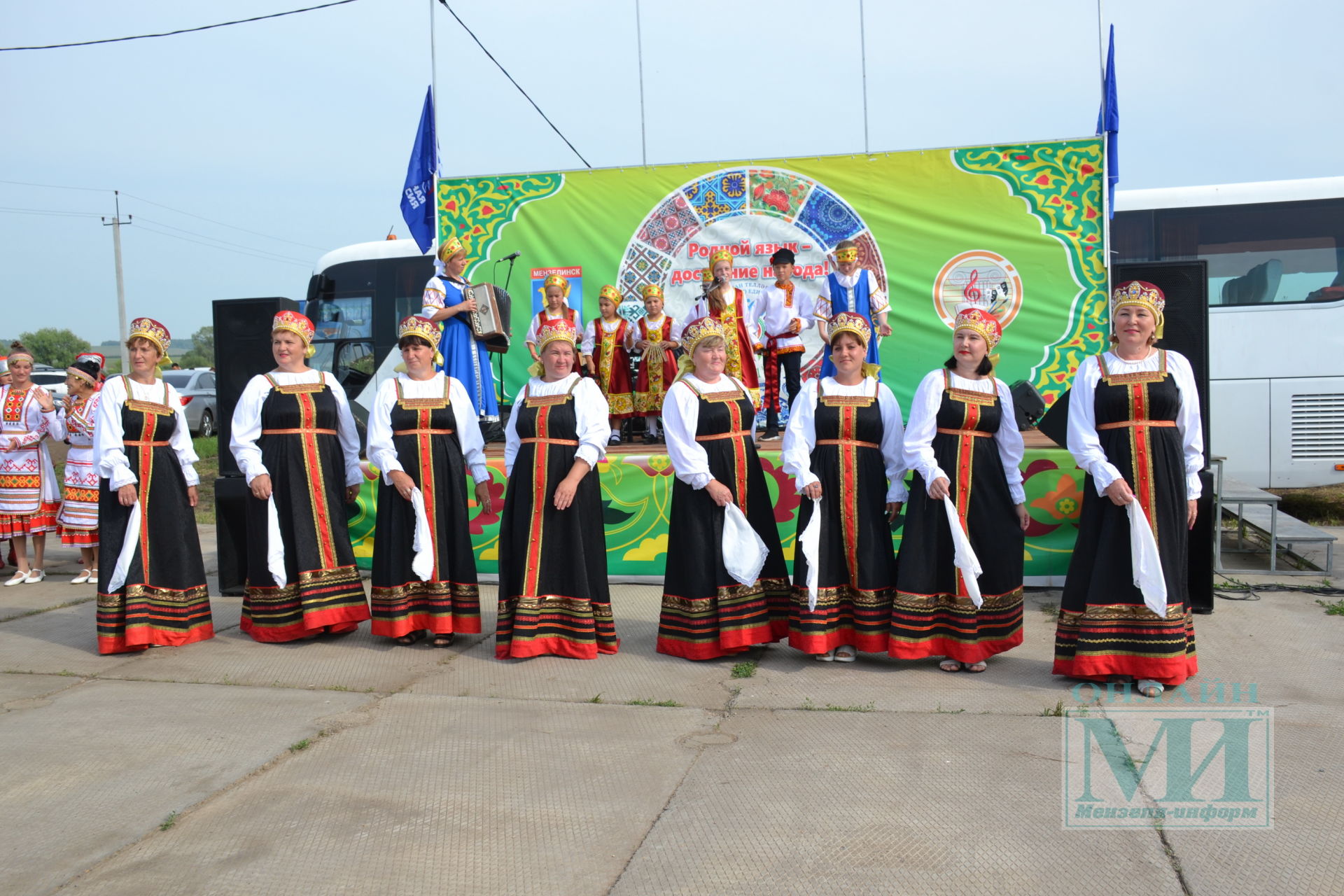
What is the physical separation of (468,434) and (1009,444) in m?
2.60

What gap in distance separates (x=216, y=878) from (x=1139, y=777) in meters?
2.73

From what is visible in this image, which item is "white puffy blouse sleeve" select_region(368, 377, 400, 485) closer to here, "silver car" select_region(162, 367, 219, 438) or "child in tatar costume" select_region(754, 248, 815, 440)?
"child in tatar costume" select_region(754, 248, 815, 440)

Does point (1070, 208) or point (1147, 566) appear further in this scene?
point (1070, 208)

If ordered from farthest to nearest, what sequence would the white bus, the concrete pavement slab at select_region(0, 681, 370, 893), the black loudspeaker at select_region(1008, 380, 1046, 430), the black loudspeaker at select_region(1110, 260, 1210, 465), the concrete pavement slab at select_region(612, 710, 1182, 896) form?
the white bus
the black loudspeaker at select_region(1008, 380, 1046, 430)
the black loudspeaker at select_region(1110, 260, 1210, 465)
the concrete pavement slab at select_region(0, 681, 370, 893)
the concrete pavement slab at select_region(612, 710, 1182, 896)

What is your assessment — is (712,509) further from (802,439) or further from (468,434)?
(468,434)

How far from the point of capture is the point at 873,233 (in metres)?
8.00

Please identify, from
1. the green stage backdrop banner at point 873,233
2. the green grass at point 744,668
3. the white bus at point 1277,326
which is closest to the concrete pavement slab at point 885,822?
the green grass at point 744,668

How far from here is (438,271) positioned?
7863mm

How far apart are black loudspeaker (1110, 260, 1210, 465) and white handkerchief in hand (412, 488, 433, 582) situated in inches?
152

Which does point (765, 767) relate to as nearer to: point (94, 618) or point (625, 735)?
point (625, 735)

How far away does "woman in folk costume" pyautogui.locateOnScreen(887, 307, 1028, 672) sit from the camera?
4.47 meters

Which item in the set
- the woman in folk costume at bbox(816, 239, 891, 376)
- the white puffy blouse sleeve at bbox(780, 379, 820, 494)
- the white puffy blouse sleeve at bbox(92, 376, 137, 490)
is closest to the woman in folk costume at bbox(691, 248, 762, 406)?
the woman in folk costume at bbox(816, 239, 891, 376)

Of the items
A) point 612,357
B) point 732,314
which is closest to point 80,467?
point 612,357

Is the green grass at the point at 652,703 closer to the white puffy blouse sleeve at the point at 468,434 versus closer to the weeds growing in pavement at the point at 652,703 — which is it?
the weeds growing in pavement at the point at 652,703
